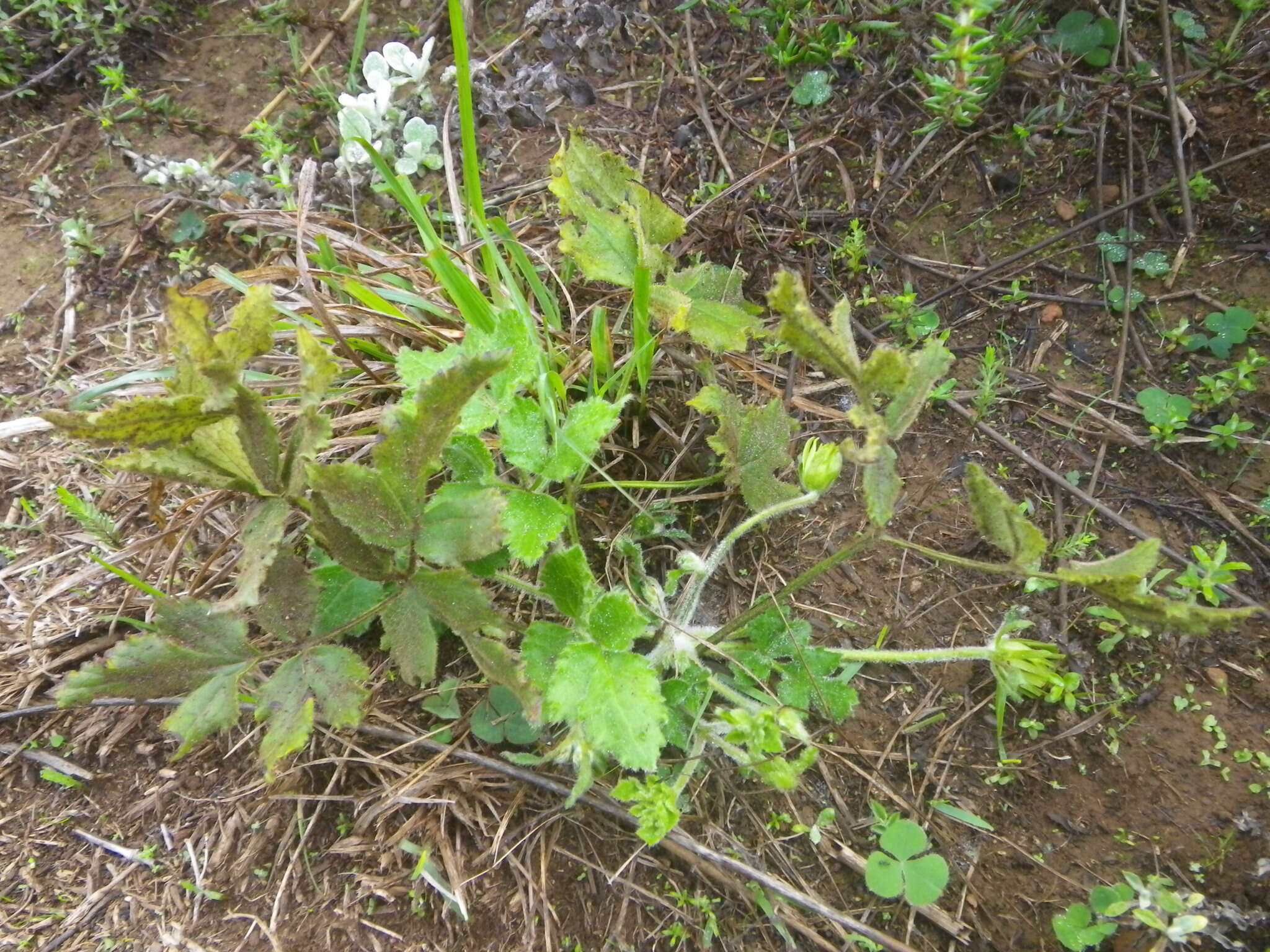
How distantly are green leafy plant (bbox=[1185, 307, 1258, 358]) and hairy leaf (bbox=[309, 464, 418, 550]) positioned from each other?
1.92m

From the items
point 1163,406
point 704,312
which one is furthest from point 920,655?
point 1163,406

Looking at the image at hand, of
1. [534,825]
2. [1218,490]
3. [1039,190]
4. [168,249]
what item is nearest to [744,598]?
[534,825]

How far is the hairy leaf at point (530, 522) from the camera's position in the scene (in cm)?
150

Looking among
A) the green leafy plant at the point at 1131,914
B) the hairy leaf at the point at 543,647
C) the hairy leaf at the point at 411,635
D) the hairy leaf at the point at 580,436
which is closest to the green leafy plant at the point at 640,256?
the hairy leaf at the point at 580,436

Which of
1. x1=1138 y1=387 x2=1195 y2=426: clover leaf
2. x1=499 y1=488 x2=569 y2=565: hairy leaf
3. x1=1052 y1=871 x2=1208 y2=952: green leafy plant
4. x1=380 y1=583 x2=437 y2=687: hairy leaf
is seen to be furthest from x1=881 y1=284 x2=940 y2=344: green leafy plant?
x1=380 y1=583 x2=437 y2=687: hairy leaf

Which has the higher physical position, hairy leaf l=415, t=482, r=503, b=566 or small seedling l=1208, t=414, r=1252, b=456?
hairy leaf l=415, t=482, r=503, b=566

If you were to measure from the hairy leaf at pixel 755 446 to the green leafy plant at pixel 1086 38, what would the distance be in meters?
1.44

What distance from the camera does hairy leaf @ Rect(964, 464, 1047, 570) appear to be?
128cm

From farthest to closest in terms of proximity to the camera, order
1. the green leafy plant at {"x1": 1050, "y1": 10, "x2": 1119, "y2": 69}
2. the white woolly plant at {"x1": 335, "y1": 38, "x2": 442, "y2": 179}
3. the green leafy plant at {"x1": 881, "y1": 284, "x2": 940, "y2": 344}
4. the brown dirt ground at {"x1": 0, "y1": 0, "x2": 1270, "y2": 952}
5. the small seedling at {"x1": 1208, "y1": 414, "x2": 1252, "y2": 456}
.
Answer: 1. the white woolly plant at {"x1": 335, "y1": 38, "x2": 442, "y2": 179}
2. the green leafy plant at {"x1": 1050, "y1": 10, "x2": 1119, "y2": 69}
3. the green leafy plant at {"x1": 881, "y1": 284, "x2": 940, "y2": 344}
4. the small seedling at {"x1": 1208, "y1": 414, "x2": 1252, "y2": 456}
5. the brown dirt ground at {"x1": 0, "y1": 0, "x2": 1270, "y2": 952}

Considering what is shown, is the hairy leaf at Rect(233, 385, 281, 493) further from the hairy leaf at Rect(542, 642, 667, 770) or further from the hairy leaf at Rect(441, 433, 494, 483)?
the hairy leaf at Rect(542, 642, 667, 770)

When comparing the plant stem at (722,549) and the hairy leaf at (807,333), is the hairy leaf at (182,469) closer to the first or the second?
the plant stem at (722,549)

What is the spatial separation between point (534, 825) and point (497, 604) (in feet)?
1.63

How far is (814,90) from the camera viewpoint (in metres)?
2.31

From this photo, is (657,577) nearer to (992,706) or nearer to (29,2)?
(992,706)
